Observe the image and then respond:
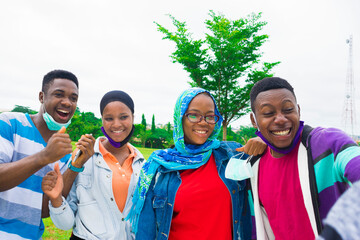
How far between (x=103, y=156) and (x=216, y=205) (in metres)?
1.42

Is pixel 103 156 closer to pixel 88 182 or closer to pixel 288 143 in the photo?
pixel 88 182

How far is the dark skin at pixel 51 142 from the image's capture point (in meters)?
1.99

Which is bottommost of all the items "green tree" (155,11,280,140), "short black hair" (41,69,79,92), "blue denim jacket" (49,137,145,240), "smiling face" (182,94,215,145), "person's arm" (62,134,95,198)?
"blue denim jacket" (49,137,145,240)

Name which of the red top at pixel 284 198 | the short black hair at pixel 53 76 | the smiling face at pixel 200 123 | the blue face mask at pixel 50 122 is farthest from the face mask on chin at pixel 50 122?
the red top at pixel 284 198

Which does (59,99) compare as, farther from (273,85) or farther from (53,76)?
(273,85)

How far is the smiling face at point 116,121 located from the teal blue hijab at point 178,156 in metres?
0.51

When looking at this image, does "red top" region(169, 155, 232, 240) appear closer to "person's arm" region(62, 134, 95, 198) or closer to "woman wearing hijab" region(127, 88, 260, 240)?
"woman wearing hijab" region(127, 88, 260, 240)

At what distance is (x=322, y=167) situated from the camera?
158 cm

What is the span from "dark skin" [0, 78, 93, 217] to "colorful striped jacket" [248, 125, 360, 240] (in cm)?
194

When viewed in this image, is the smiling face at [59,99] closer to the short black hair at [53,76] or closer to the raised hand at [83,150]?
the short black hair at [53,76]

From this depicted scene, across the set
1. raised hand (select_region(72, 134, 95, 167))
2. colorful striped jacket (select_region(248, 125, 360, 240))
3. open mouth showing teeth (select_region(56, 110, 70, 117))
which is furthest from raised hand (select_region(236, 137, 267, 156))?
open mouth showing teeth (select_region(56, 110, 70, 117))

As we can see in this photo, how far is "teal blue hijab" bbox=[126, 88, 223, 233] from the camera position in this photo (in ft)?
7.61

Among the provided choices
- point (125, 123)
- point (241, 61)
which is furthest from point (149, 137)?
point (125, 123)

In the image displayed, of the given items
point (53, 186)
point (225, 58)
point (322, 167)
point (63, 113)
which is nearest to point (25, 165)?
point (53, 186)
